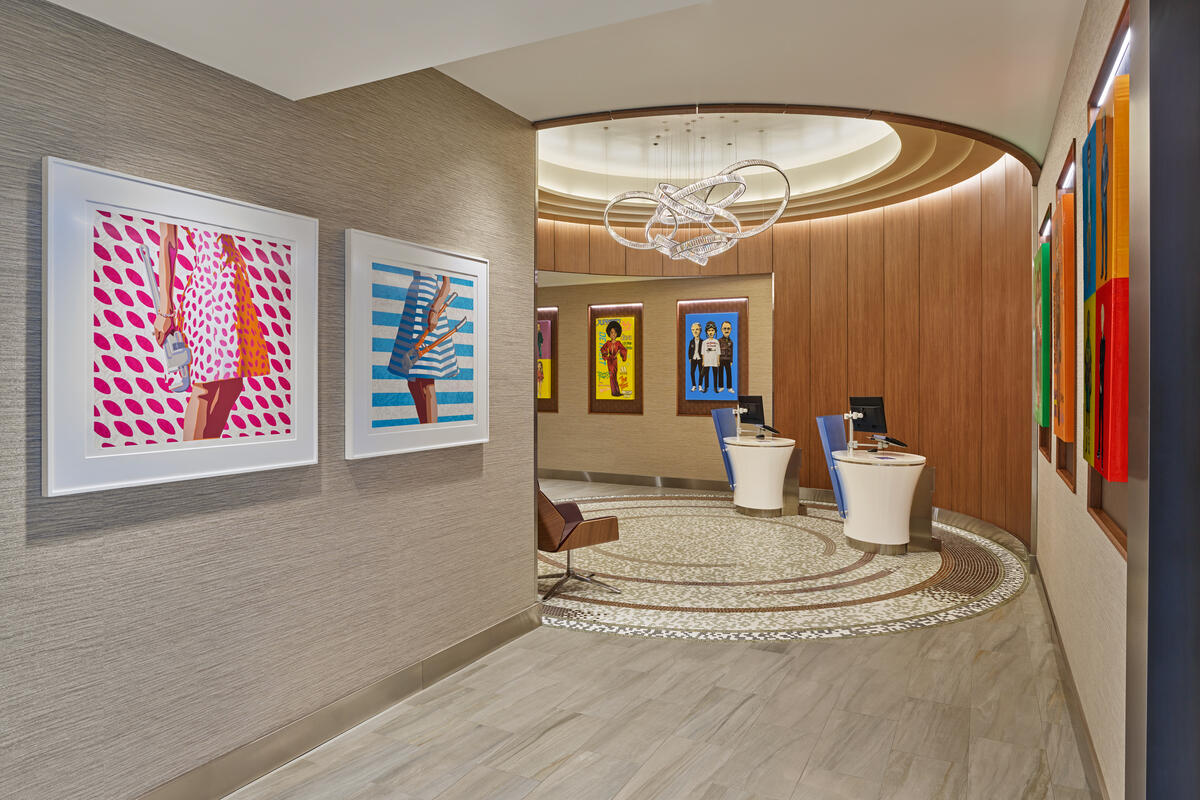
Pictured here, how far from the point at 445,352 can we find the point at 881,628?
314 cm

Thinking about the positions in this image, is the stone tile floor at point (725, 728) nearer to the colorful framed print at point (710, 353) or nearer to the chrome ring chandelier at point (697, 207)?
the chrome ring chandelier at point (697, 207)

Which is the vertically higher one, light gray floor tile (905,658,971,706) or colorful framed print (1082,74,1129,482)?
colorful framed print (1082,74,1129,482)

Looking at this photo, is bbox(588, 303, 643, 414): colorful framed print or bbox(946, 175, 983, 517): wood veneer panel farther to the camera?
bbox(588, 303, 643, 414): colorful framed print

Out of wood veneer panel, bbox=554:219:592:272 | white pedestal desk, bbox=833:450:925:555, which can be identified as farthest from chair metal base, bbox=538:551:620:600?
wood veneer panel, bbox=554:219:592:272

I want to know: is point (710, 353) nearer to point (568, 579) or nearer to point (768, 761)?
point (568, 579)

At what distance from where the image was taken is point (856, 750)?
3.11 meters

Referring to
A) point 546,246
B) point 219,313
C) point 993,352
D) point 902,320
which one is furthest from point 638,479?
point 219,313

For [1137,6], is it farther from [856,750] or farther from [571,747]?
[571,747]

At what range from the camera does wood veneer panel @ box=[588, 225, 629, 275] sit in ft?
33.6

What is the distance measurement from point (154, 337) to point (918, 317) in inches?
313

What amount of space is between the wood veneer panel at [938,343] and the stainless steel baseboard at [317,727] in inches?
228

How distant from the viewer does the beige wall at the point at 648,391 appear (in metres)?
10.3

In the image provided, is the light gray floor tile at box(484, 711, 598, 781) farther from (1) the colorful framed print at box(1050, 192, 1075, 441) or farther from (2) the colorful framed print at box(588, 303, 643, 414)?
Answer: (2) the colorful framed print at box(588, 303, 643, 414)

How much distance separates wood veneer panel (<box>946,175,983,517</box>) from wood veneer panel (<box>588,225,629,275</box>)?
4232 millimetres
